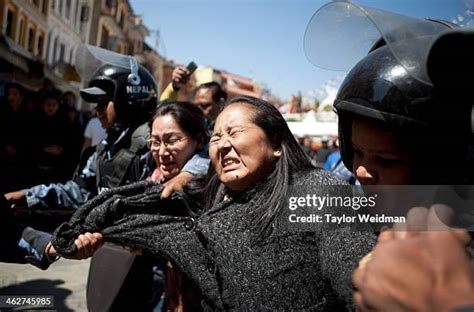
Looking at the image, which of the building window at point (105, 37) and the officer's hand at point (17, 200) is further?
the building window at point (105, 37)

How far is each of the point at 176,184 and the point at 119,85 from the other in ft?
3.79

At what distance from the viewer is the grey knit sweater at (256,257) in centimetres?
109

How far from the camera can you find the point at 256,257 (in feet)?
4.30

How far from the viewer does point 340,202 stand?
117cm

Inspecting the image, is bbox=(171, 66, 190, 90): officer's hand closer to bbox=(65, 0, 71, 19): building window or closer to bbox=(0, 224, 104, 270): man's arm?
bbox=(0, 224, 104, 270): man's arm

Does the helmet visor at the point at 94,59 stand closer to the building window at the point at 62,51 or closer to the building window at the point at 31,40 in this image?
the building window at the point at 31,40

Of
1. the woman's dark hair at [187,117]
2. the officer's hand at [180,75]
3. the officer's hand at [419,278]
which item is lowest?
the woman's dark hair at [187,117]

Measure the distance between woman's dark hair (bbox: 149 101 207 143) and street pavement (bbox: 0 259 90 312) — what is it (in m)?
0.97

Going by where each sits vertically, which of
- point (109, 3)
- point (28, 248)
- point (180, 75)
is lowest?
point (28, 248)

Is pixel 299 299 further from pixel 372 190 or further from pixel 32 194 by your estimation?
pixel 32 194

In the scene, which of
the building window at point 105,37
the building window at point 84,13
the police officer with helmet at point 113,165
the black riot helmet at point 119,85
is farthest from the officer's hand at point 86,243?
the building window at point 105,37

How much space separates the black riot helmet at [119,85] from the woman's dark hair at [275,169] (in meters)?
1.34

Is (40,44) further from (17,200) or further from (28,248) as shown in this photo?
(28,248)

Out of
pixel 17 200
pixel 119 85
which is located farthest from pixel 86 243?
pixel 119 85
